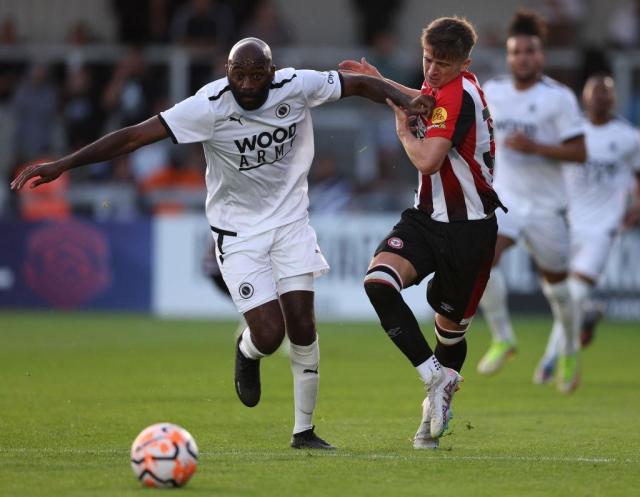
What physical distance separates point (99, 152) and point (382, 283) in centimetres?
174

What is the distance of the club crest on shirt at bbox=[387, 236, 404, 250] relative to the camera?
795 cm

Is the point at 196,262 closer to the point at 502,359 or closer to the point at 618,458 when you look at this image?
the point at 502,359

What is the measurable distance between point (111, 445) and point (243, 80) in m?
2.27

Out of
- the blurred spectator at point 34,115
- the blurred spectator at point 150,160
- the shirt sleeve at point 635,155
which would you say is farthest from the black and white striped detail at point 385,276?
the blurred spectator at point 34,115

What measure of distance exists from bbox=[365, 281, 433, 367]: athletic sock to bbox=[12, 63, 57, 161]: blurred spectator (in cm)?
1345

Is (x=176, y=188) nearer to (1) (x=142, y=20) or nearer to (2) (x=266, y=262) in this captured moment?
(1) (x=142, y=20)

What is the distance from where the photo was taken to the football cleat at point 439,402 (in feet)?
25.2

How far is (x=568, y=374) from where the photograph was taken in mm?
11938

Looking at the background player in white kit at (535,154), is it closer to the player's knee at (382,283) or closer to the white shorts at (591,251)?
the white shorts at (591,251)

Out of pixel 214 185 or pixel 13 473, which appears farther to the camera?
pixel 214 185

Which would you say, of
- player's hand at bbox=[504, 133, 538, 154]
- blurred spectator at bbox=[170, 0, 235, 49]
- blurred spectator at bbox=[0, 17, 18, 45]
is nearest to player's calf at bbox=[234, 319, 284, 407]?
player's hand at bbox=[504, 133, 538, 154]

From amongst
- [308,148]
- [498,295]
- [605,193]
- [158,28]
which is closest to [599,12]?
[158,28]

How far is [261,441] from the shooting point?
27.2ft

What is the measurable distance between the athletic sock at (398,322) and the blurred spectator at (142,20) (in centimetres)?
1473
